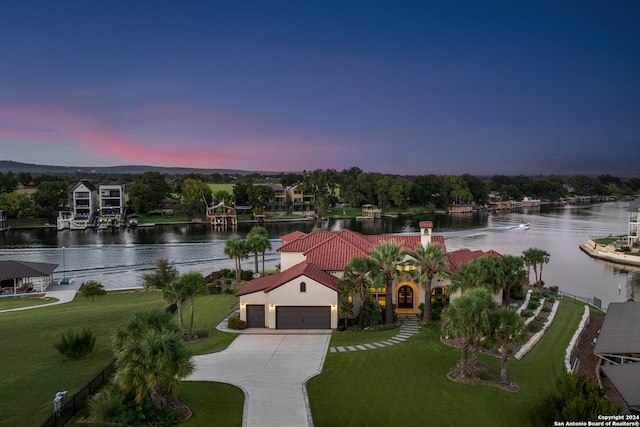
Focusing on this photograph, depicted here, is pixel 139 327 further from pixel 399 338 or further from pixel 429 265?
pixel 429 265

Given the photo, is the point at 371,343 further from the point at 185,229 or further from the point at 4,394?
the point at 185,229

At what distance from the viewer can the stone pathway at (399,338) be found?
2669 cm

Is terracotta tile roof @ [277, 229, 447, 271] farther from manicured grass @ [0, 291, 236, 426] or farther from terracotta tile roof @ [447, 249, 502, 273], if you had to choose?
manicured grass @ [0, 291, 236, 426]

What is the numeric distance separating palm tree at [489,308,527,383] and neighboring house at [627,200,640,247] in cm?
6662

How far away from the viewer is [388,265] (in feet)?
104

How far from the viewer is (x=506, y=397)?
2050 cm

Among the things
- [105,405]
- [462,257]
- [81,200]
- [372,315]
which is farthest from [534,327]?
[81,200]

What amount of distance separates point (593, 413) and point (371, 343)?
512 inches

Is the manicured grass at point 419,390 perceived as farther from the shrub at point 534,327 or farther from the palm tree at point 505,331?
the shrub at point 534,327

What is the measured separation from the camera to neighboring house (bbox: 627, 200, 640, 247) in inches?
3007

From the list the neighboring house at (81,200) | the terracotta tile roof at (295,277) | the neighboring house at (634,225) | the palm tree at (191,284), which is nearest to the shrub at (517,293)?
the terracotta tile roof at (295,277)

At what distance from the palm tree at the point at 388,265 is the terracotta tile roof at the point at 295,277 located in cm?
330

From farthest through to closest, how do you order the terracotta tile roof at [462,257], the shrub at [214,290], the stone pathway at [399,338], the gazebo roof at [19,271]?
1. the gazebo roof at [19,271]
2. the shrub at [214,290]
3. the terracotta tile roof at [462,257]
4. the stone pathway at [399,338]

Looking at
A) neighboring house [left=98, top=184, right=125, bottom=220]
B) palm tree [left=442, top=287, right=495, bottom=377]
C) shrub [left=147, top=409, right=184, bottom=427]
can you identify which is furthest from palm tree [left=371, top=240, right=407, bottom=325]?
neighboring house [left=98, top=184, right=125, bottom=220]
